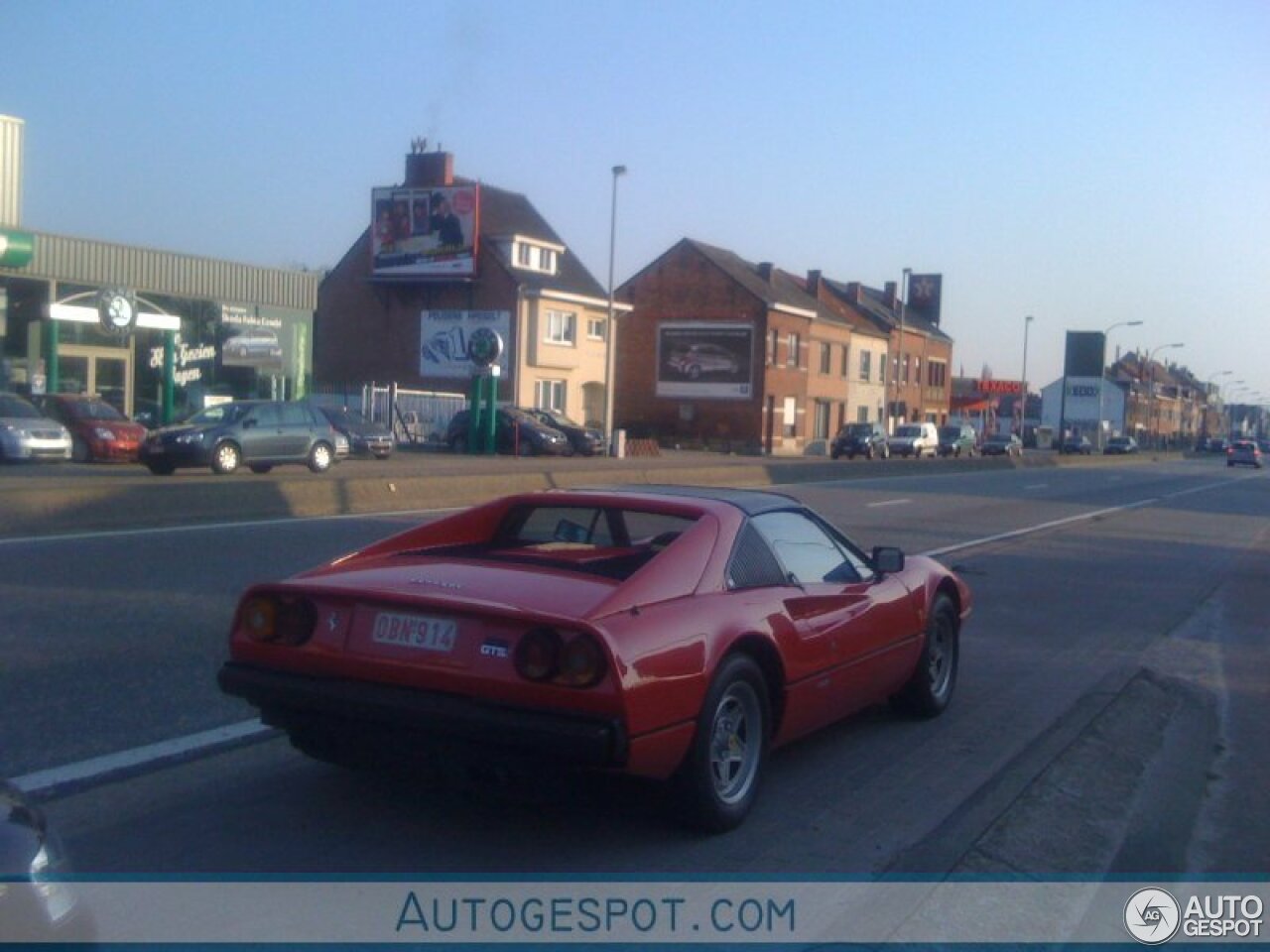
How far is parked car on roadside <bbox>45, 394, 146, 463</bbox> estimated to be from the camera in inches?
1179

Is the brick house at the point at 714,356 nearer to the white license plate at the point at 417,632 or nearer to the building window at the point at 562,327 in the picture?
the building window at the point at 562,327

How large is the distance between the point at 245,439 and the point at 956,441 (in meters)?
48.0

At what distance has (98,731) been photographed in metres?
6.85

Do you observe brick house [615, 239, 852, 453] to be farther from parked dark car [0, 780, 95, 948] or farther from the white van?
parked dark car [0, 780, 95, 948]

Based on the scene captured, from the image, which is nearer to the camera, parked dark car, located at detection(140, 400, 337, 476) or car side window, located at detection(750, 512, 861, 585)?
car side window, located at detection(750, 512, 861, 585)

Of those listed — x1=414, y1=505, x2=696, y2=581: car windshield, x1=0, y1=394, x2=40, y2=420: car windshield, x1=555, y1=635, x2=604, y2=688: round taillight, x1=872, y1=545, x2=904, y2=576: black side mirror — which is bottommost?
x1=555, y1=635, x2=604, y2=688: round taillight

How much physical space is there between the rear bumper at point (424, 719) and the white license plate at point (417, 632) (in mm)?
170

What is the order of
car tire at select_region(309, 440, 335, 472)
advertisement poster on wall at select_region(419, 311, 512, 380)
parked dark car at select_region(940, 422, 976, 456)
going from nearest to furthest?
car tire at select_region(309, 440, 335, 472), advertisement poster on wall at select_region(419, 311, 512, 380), parked dark car at select_region(940, 422, 976, 456)

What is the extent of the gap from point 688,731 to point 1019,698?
4147 millimetres

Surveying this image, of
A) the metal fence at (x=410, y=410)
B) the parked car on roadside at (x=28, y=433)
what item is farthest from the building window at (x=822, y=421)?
the parked car on roadside at (x=28, y=433)

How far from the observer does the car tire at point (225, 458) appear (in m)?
26.2

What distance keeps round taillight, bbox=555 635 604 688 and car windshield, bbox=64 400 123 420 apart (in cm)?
2761

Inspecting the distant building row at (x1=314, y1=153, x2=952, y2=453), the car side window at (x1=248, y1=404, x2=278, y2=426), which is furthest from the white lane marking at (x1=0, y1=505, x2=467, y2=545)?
the distant building row at (x1=314, y1=153, x2=952, y2=453)

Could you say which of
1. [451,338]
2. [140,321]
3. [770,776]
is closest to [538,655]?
[770,776]
